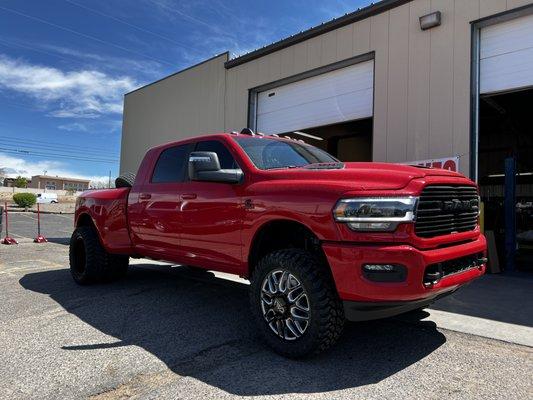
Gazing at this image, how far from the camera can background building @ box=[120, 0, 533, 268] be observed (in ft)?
27.4

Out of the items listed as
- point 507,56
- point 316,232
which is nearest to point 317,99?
point 507,56

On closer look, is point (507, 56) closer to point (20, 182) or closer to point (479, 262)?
point (479, 262)

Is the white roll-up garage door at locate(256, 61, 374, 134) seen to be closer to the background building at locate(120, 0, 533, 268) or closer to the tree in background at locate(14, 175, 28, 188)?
the background building at locate(120, 0, 533, 268)

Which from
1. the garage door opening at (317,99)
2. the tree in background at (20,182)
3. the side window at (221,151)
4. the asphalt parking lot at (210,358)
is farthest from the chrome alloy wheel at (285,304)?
the tree in background at (20,182)

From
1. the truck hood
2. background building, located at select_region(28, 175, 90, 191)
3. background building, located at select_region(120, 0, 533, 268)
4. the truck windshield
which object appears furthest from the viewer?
background building, located at select_region(28, 175, 90, 191)

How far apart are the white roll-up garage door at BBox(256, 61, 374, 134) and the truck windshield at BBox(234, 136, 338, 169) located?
575cm

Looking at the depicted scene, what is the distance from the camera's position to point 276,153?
4.75 meters

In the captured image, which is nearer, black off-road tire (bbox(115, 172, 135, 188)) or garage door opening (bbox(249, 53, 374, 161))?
→ black off-road tire (bbox(115, 172, 135, 188))

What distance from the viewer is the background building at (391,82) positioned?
8352mm

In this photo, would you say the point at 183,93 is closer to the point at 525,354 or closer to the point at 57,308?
the point at 57,308

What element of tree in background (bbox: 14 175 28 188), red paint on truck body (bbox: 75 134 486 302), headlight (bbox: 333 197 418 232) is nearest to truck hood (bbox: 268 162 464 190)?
red paint on truck body (bbox: 75 134 486 302)

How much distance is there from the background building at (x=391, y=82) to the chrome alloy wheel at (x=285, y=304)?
5922 millimetres

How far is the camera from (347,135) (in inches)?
687

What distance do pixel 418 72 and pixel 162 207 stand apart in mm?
6344
